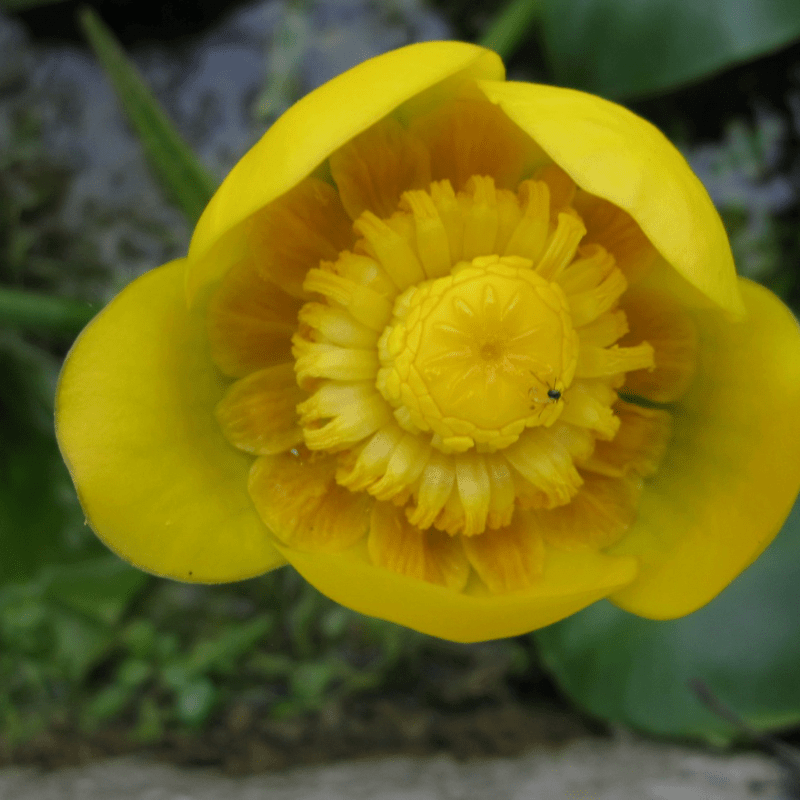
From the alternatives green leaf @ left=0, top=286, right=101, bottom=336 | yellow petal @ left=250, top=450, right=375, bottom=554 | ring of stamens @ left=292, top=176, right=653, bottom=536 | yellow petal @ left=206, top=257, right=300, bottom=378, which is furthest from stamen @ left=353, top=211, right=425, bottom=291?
green leaf @ left=0, top=286, right=101, bottom=336

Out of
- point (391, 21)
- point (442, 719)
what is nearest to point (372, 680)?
point (442, 719)

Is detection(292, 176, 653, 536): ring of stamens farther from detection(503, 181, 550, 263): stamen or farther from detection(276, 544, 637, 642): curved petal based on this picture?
detection(276, 544, 637, 642): curved petal

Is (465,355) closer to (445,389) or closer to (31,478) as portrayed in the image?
(445,389)

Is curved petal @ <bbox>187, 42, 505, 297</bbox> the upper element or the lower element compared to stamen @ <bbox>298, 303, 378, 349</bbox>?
upper

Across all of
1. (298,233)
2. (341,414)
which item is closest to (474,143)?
(298,233)

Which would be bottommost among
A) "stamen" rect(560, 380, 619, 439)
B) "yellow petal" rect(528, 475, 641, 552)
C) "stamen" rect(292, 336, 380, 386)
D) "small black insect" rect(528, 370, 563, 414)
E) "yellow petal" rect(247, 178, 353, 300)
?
"yellow petal" rect(528, 475, 641, 552)

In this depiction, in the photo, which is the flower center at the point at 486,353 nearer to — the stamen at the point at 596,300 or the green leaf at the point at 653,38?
the stamen at the point at 596,300

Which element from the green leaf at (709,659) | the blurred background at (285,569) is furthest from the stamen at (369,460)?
the green leaf at (709,659)
